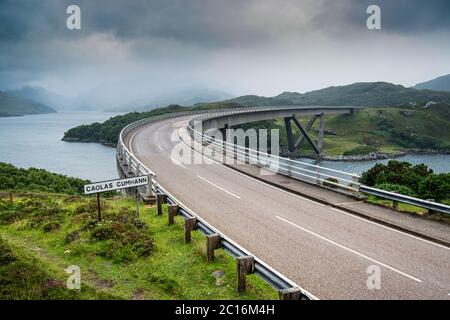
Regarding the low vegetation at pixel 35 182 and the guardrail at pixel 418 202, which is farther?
the low vegetation at pixel 35 182

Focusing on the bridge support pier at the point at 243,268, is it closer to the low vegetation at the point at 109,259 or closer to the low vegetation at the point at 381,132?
the low vegetation at the point at 109,259

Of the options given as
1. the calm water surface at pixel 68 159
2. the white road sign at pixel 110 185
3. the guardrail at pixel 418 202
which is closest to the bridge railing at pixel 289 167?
the guardrail at pixel 418 202

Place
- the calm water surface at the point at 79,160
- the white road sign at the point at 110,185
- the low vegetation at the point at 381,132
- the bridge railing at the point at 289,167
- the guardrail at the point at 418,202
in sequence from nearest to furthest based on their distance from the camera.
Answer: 1. the white road sign at the point at 110,185
2. the guardrail at the point at 418,202
3. the bridge railing at the point at 289,167
4. the calm water surface at the point at 79,160
5. the low vegetation at the point at 381,132

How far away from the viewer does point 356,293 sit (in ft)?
26.7

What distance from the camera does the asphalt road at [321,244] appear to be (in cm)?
855

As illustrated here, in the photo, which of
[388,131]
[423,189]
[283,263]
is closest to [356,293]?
[283,263]

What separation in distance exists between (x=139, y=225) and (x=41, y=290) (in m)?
4.60

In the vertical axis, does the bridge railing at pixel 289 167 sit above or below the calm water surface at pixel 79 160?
above

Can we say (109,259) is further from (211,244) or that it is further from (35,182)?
(35,182)

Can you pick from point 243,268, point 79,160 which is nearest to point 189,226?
point 243,268

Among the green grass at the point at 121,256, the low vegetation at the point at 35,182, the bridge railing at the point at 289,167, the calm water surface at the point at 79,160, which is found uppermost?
the bridge railing at the point at 289,167

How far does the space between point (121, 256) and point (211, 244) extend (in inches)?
99.0

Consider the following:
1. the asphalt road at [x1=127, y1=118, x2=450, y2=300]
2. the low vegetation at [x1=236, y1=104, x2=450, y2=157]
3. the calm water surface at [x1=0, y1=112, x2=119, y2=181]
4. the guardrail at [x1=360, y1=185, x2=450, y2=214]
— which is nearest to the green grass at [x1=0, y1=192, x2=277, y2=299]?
the asphalt road at [x1=127, y1=118, x2=450, y2=300]

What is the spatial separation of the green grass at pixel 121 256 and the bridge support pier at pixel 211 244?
0.18 meters
